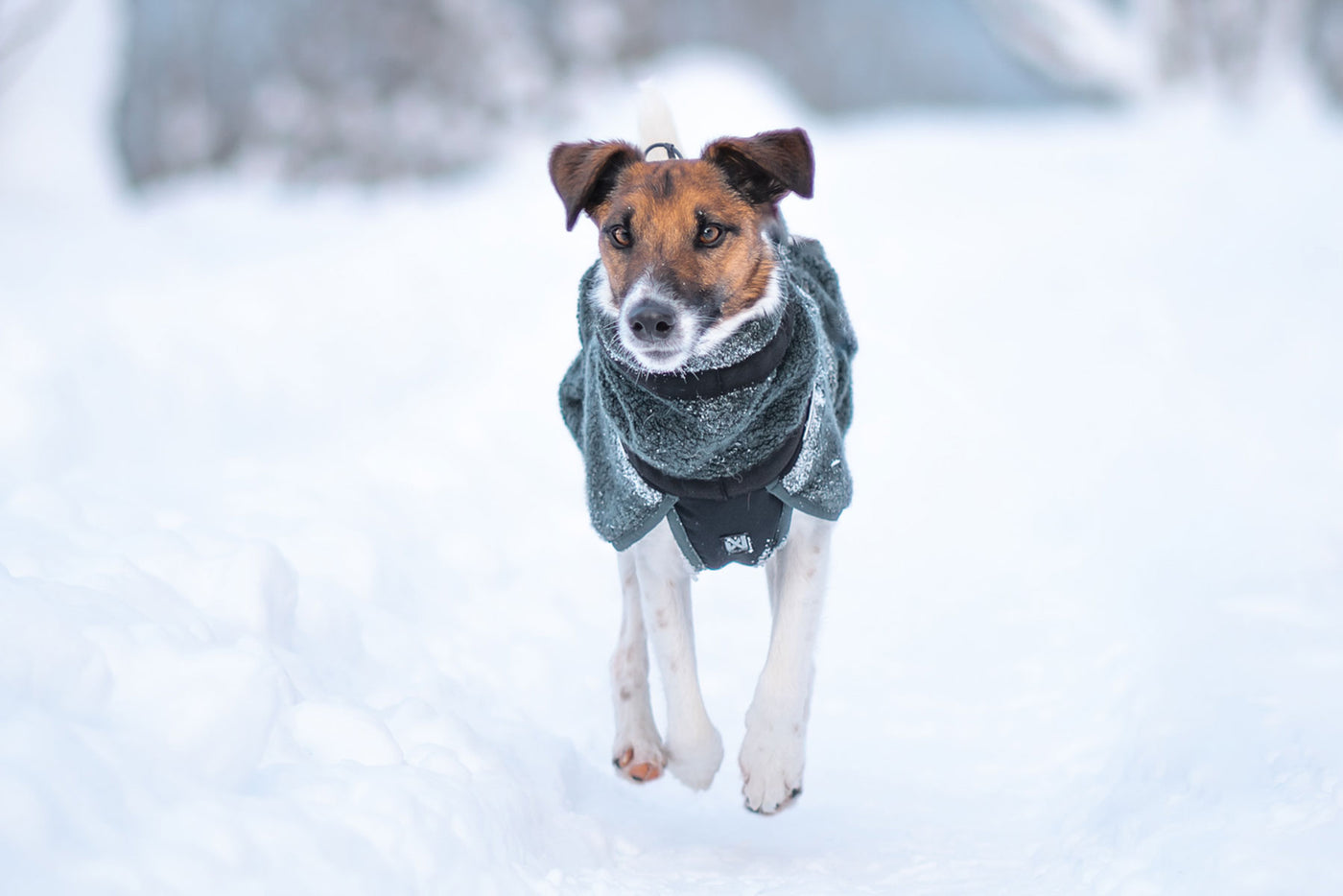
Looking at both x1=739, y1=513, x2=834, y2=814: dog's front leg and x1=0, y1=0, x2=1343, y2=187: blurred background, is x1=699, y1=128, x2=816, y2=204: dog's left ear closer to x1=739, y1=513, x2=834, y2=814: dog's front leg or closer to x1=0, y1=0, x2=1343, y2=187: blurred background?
x1=739, y1=513, x2=834, y2=814: dog's front leg

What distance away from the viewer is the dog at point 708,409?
3.31m

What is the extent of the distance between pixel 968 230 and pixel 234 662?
11.3 m

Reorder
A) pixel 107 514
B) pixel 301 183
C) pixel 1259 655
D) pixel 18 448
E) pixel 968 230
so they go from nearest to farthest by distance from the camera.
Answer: pixel 1259 655, pixel 107 514, pixel 18 448, pixel 968 230, pixel 301 183

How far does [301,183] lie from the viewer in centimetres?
1931

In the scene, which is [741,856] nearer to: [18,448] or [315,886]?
[315,886]

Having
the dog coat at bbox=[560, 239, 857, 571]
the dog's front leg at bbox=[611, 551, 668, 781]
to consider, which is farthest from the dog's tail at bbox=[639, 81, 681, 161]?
the dog's front leg at bbox=[611, 551, 668, 781]

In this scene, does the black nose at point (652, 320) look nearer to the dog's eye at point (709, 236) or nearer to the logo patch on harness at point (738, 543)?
the dog's eye at point (709, 236)

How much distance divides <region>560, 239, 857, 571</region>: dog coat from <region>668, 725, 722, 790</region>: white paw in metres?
0.56

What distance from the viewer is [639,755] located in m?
3.93

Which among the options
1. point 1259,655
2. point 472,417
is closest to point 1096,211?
point 472,417

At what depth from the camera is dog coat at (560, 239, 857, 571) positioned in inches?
130

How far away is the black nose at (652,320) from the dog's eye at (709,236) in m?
0.40

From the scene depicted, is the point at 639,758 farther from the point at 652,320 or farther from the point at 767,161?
the point at 767,161

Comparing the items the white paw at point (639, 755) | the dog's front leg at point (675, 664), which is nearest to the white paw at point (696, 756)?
the dog's front leg at point (675, 664)
